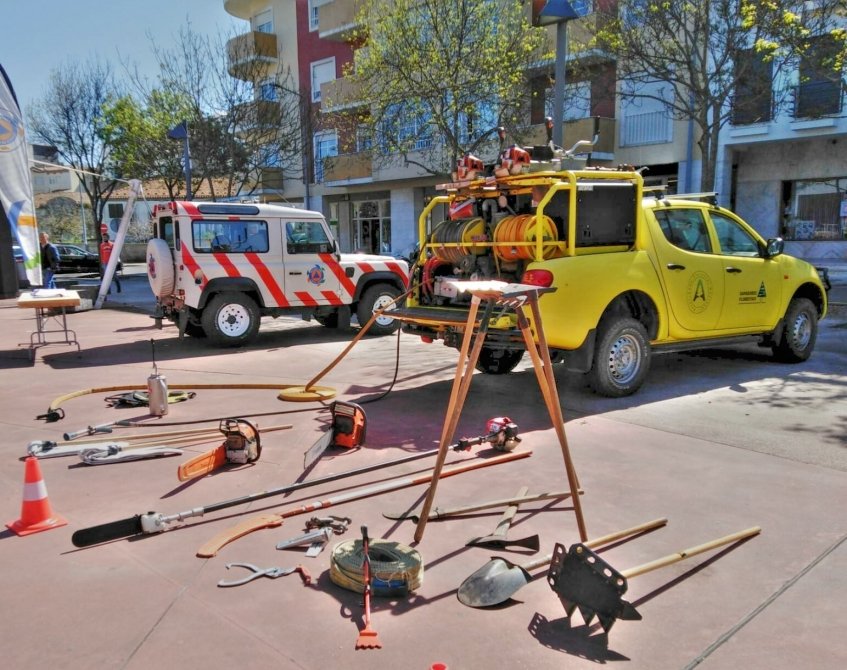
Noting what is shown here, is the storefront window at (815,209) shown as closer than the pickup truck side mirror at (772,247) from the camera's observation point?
No

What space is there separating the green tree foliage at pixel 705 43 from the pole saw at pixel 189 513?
11.3 metres

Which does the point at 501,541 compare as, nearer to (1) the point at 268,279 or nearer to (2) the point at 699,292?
(2) the point at 699,292

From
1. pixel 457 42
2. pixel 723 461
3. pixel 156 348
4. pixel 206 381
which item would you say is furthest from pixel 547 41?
pixel 723 461

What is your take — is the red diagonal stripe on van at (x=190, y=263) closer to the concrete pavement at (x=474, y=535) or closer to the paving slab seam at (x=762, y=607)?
the concrete pavement at (x=474, y=535)

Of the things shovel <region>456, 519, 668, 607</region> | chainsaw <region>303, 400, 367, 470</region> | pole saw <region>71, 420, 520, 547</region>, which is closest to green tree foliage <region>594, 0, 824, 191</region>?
pole saw <region>71, 420, 520, 547</region>

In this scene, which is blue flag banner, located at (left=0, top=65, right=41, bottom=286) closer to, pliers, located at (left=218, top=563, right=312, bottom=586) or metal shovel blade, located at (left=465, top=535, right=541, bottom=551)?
pliers, located at (left=218, top=563, right=312, bottom=586)

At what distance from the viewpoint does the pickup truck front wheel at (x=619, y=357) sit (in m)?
6.77

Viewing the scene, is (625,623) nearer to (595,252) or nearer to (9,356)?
(595,252)

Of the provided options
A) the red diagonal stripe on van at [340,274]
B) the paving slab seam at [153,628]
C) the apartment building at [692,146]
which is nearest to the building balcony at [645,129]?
the apartment building at [692,146]

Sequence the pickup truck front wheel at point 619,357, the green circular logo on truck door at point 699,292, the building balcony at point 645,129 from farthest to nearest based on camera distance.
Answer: the building balcony at point 645,129 → the green circular logo on truck door at point 699,292 → the pickup truck front wheel at point 619,357

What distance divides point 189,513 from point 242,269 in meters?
7.38

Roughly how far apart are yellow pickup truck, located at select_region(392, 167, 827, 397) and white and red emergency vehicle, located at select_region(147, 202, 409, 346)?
158 inches

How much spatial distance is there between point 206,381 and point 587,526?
5.71 m

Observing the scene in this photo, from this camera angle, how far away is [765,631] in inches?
114
